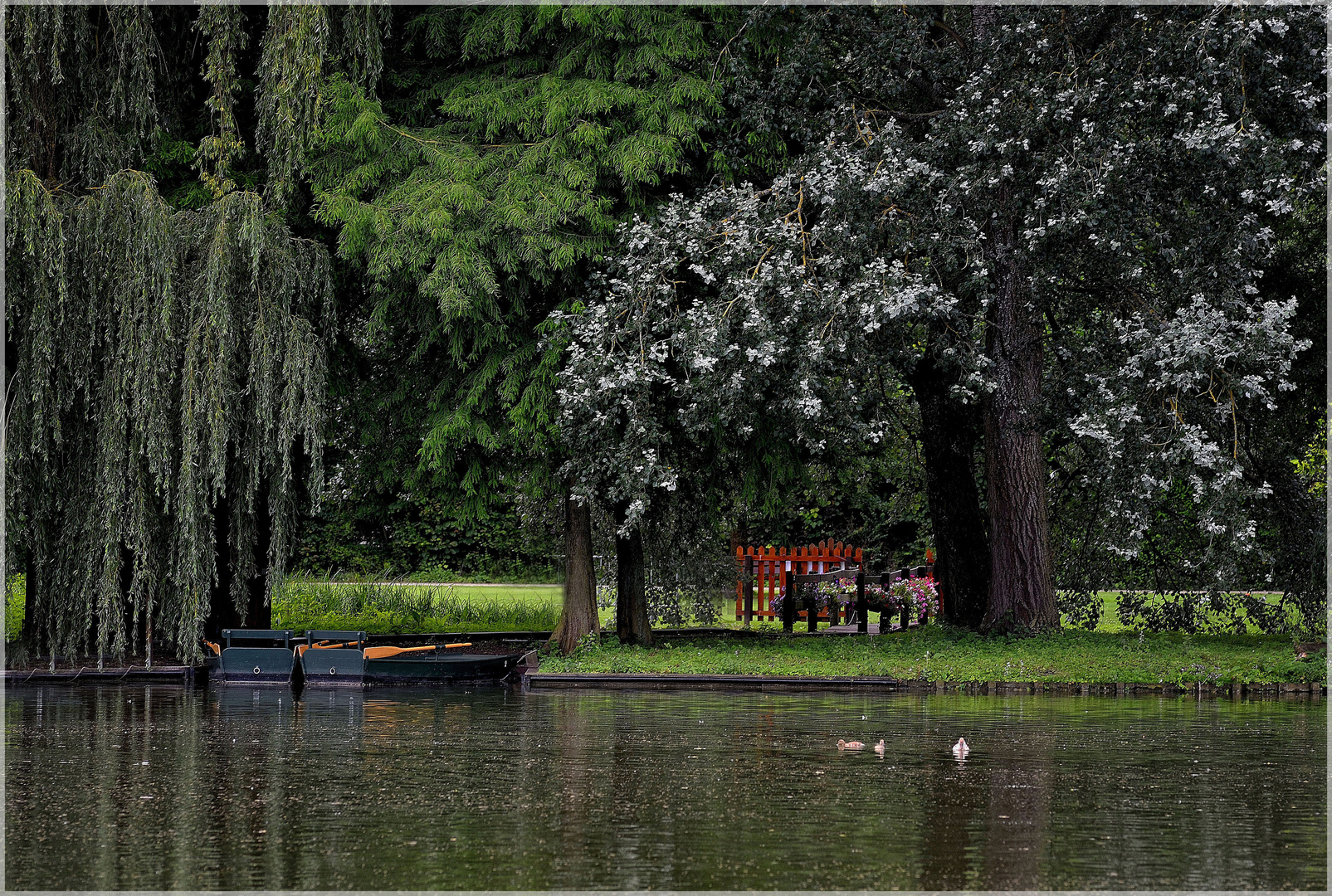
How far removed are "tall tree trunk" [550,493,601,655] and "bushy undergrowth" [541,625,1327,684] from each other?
1.40 ft

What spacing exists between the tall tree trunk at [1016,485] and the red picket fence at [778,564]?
6392mm

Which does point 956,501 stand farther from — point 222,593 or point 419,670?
point 222,593

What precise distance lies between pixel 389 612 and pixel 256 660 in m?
8.73

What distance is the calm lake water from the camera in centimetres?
754

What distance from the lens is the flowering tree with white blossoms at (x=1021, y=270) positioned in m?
16.4

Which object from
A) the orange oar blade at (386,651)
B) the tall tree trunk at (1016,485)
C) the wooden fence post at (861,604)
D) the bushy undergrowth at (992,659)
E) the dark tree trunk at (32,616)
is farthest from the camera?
the wooden fence post at (861,604)

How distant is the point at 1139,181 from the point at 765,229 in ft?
15.2

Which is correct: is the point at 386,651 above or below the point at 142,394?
below

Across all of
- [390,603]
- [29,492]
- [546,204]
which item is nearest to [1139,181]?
[546,204]

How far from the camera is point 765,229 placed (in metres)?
18.6

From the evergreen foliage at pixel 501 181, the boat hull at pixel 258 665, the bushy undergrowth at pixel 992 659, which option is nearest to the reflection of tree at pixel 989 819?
the bushy undergrowth at pixel 992 659

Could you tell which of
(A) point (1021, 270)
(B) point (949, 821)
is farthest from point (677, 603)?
(B) point (949, 821)

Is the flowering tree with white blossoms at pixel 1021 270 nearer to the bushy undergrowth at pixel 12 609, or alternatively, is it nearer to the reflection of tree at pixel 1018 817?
the reflection of tree at pixel 1018 817

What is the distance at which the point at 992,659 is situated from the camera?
18547 millimetres
